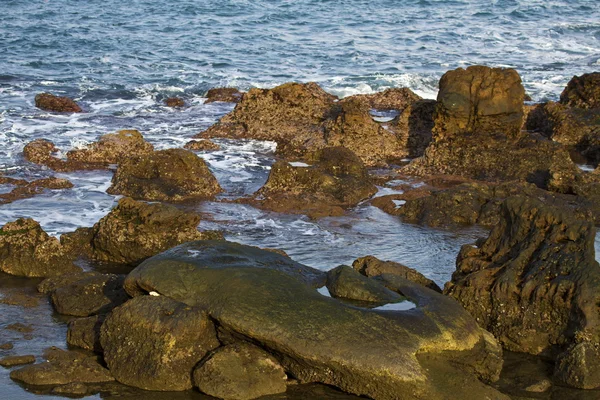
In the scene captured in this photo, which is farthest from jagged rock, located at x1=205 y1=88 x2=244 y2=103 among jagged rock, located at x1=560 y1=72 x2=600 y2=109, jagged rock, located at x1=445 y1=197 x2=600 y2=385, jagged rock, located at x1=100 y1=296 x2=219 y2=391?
jagged rock, located at x1=100 y1=296 x2=219 y2=391

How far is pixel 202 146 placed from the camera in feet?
51.4

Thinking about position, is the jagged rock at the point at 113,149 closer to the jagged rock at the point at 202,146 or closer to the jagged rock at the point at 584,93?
the jagged rock at the point at 202,146

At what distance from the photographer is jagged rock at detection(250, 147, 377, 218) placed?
480 inches

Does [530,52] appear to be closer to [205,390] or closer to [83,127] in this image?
[83,127]

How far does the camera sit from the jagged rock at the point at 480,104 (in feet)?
46.9

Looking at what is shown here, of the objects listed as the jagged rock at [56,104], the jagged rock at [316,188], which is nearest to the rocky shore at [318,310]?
the jagged rock at [316,188]

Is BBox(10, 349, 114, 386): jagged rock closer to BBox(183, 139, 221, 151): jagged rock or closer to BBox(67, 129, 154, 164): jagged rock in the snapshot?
BBox(67, 129, 154, 164): jagged rock

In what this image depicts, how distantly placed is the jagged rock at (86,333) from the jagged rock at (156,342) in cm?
35

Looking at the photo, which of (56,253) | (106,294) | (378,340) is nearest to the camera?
(378,340)

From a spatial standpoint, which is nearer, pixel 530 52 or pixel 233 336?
pixel 233 336

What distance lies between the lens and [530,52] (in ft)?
95.7

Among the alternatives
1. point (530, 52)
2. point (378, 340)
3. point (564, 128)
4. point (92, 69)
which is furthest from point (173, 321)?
point (530, 52)

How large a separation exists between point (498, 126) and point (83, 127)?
8.04 m

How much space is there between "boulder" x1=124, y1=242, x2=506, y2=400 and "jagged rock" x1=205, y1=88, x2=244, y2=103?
1306 cm
